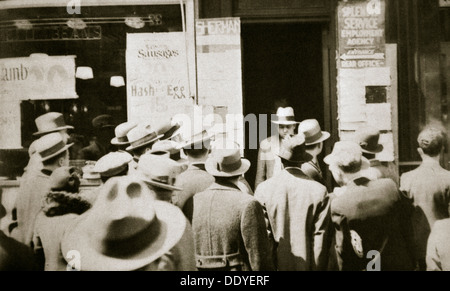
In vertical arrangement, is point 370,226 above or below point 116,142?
below

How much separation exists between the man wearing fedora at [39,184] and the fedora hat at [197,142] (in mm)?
1078

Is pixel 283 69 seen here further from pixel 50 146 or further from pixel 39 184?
pixel 39 184

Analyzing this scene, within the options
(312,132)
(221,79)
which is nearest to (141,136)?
(221,79)

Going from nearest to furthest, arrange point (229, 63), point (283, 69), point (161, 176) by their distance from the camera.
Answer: point (161, 176) → point (229, 63) → point (283, 69)

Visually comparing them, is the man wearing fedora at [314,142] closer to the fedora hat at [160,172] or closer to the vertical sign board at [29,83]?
the fedora hat at [160,172]

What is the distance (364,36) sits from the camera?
16.9 feet

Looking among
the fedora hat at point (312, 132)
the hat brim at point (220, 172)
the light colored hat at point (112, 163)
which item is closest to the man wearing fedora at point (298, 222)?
the hat brim at point (220, 172)

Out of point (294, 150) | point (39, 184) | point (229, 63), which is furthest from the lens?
point (229, 63)

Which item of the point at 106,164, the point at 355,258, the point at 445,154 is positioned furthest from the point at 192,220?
the point at 445,154

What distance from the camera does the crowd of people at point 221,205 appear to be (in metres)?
4.12

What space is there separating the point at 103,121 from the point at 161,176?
109 centimetres

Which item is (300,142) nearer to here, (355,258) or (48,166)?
(355,258)

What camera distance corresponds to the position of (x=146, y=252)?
3936mm
